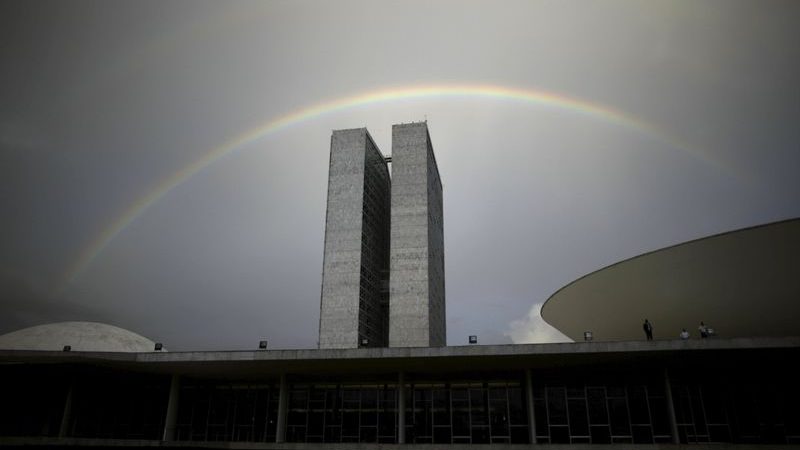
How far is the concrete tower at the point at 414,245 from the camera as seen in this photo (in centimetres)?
4778

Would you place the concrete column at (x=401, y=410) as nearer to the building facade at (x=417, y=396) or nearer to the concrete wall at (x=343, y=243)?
the building facade at (x=417, y=396)

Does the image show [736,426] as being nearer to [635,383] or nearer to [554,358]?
[635,383]

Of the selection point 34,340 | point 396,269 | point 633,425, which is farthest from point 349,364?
point 34,340

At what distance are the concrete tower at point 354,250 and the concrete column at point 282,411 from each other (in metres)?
22.8

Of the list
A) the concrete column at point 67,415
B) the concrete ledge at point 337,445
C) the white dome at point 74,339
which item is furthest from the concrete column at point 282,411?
the white dome at point 74,339

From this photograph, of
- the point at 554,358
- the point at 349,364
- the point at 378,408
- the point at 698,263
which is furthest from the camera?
the point at 698,263

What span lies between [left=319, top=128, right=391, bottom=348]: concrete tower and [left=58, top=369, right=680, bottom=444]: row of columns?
22.4 meters

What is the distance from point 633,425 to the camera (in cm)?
2147

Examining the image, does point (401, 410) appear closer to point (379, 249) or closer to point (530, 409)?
point (530, 409)

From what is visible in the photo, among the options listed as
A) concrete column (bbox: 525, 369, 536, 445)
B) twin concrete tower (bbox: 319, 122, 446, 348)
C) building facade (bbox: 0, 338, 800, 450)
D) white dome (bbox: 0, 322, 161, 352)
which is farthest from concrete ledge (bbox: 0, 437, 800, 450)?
twin concrete tower (bbox: 319, 122, 446, 348)

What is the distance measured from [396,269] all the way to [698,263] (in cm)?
2772

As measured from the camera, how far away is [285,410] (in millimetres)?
22984

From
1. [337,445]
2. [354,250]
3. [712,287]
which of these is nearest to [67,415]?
[337,445]

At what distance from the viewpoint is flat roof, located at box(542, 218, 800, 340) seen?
909 inches
